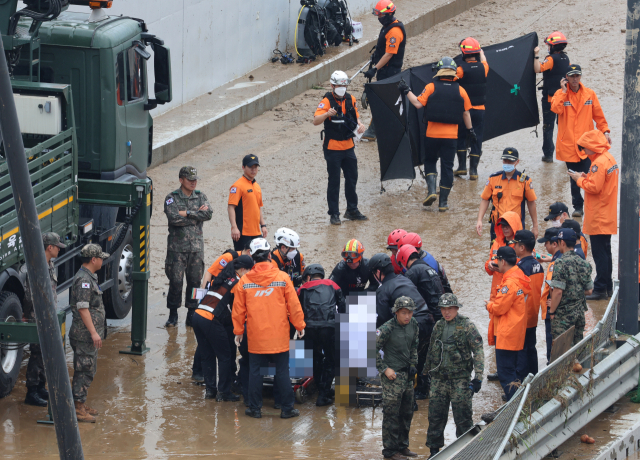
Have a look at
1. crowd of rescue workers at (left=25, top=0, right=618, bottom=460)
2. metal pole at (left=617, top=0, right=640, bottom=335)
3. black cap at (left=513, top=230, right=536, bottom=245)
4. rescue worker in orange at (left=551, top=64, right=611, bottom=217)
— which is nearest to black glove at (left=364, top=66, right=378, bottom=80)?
rescue worker in orange at (left=551, top=64, right=611, bottom=217)

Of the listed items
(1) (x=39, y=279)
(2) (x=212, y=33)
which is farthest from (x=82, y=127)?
→ (2) (x=212, y=33)

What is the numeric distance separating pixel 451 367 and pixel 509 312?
97 cm

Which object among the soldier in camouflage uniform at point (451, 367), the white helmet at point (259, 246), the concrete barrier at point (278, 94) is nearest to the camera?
the soldier in camouflage uniform at point (451, 367)

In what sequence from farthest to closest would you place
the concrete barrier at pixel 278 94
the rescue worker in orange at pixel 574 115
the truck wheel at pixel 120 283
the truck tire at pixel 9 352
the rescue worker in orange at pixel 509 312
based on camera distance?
1. the concrete barrier at pixel 278 94
2. the rescue worker in orange at pixel 574 115
3. the truck wheel at pixel 120 283
4. the truck tire at pixel 9 352
5. the rescue worker in orange at pixel 509 312

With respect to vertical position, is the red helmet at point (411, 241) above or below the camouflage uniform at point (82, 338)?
above

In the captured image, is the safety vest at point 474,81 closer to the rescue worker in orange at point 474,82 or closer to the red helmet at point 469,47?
the rescue worker in orange at point 474,82

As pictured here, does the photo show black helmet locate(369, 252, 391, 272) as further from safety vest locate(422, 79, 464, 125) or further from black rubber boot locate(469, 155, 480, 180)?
black rubber boot locate(469, 155, 480, 180)

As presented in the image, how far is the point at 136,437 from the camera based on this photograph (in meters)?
7.88

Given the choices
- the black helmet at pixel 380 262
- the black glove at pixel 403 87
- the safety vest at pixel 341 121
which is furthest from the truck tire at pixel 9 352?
the black glove at pixel 403 87

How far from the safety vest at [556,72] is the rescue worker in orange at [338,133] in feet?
11.8

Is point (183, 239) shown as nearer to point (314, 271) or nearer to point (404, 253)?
point (314, 271)

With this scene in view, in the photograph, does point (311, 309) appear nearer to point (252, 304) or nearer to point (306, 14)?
point (252, 304)

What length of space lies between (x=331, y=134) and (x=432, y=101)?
1.53m

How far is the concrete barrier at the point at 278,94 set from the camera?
16.0 metres
